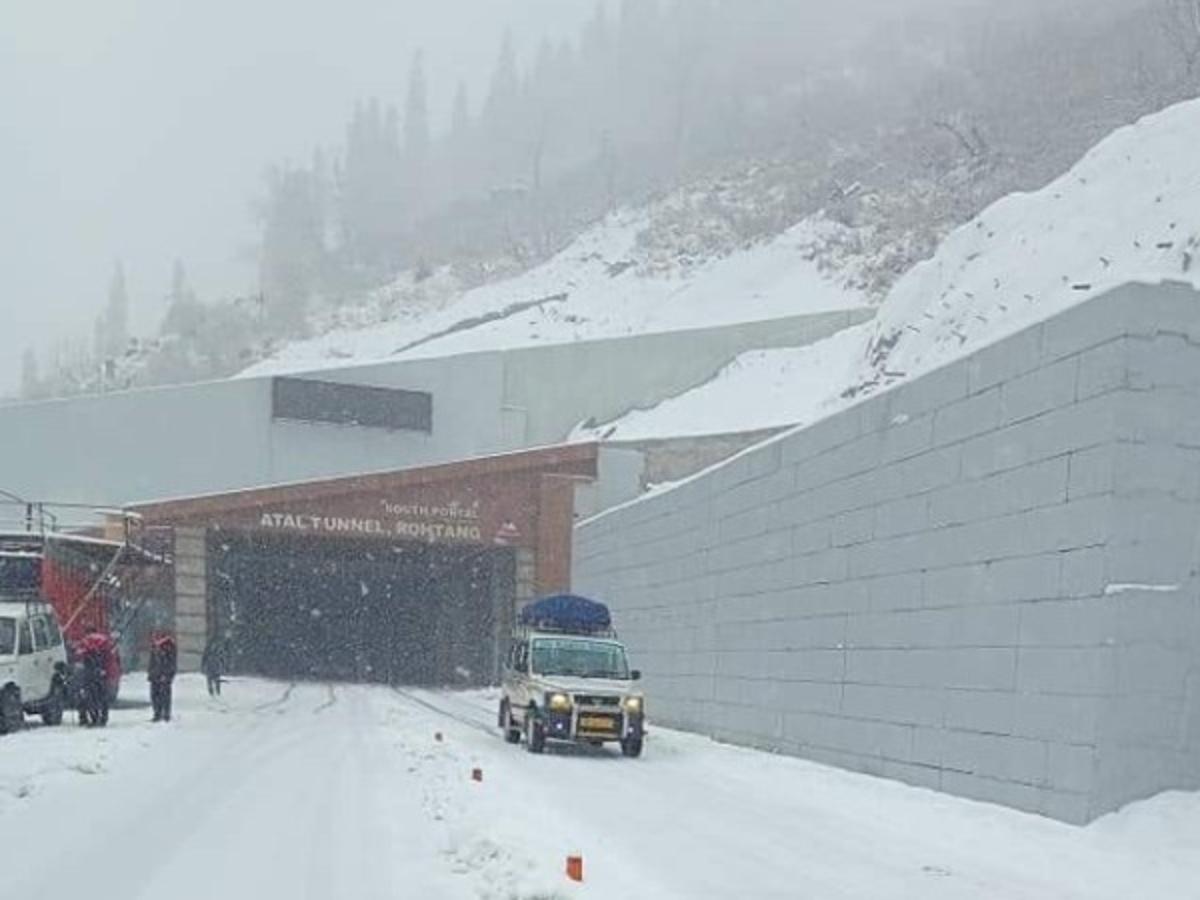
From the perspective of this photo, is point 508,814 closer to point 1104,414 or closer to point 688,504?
point 1104,414

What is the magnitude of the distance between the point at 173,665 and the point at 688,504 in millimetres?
10111


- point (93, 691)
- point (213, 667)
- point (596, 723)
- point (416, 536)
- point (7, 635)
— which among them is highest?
point (416, 536)

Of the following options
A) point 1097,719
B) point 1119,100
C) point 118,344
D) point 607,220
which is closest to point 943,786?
point 1097,719

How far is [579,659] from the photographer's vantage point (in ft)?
74.7

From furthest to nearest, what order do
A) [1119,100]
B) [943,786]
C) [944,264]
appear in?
[1119,100] < [944,264] < [943,786]

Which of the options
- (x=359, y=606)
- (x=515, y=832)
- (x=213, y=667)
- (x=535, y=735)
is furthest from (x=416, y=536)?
(x=515, y=832)

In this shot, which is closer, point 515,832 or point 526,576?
point 515,832

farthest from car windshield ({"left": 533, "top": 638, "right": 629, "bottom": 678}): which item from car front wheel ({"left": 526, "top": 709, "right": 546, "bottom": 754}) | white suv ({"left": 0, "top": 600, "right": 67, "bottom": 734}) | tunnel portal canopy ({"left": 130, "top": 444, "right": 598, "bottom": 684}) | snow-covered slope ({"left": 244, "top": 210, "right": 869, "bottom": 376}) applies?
snow-covered slope ({"left": 244, "top": 210, "right": 869, "bottom": 376})

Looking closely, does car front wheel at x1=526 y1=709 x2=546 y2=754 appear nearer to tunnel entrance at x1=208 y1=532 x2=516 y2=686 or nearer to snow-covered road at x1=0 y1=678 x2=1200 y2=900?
snow-covered road at x1=0 y1=678 x2=1200 y2=900

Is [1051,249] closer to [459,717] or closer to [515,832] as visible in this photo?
[459,717]

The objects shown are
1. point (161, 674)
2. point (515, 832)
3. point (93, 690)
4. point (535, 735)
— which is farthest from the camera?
point (161, 674)

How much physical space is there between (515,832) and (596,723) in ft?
30.4

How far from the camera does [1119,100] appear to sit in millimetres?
80125

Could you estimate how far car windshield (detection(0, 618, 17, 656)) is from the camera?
21.7 m
